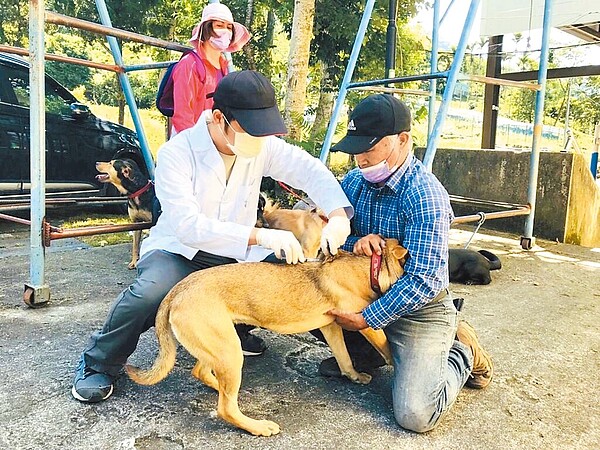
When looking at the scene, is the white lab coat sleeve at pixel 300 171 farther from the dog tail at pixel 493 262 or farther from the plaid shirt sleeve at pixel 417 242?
the dog tail at pixel 493 262

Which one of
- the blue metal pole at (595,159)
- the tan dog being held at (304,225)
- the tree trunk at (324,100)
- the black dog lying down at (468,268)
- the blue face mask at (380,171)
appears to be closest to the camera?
the blue face mask at (380,171)

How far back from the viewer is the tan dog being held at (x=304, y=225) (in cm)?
323

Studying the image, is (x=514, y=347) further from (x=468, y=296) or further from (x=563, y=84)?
(x=563, y=84)

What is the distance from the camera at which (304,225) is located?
336 centimetres

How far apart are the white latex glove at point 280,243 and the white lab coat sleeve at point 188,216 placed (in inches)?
2.8

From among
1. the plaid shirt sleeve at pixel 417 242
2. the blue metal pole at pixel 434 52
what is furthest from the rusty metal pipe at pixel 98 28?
the blue metal pole at pixel 434 52

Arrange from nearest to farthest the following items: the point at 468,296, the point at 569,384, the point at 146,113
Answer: the point at 569,384, the point at 468,296, the point at 146,113

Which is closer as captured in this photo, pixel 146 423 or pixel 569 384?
pixel 146 423

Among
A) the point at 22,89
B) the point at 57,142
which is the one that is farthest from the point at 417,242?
the point at 57,142

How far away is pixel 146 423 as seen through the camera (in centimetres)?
231

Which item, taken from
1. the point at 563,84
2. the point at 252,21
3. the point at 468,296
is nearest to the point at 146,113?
the point at 252,21

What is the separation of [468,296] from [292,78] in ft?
13.1

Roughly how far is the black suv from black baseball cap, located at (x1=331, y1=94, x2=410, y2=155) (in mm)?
3938

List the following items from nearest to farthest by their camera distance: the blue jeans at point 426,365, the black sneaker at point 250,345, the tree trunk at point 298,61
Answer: the blue jeans at point 426,365, the black sneaker at point 250,345, the tree trunk at point 298,61
